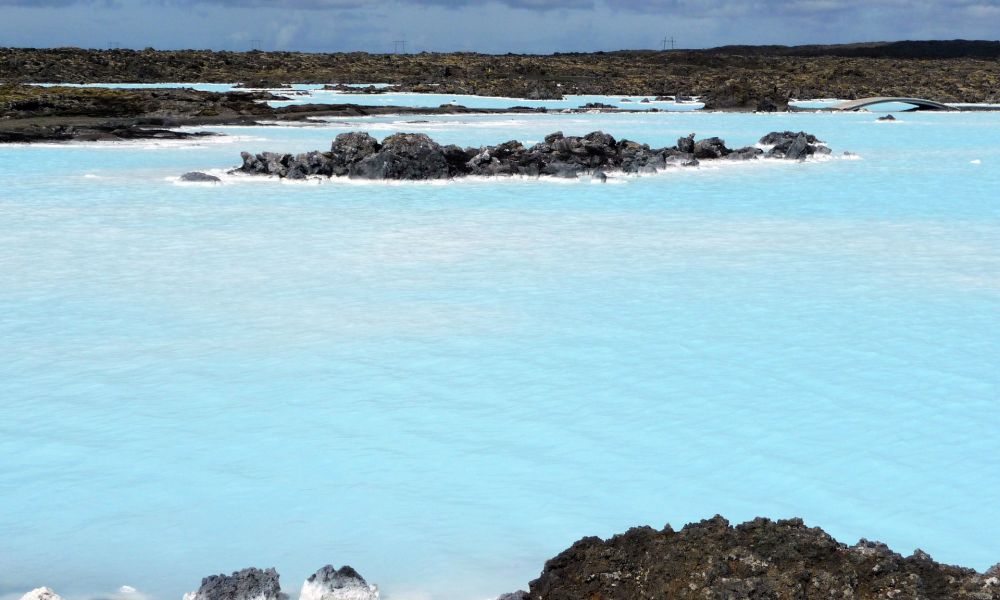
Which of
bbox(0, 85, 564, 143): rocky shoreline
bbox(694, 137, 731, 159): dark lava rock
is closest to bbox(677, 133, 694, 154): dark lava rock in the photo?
bbox(694, 137, 731, 159): dark lava rock

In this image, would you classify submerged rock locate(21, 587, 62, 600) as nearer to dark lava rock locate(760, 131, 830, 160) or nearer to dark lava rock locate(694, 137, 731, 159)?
dark lava rock locate(694, 137, 731, 159)

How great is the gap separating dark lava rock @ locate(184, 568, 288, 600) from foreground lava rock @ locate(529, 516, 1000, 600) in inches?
37.4

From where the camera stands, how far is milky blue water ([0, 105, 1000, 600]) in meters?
4.49

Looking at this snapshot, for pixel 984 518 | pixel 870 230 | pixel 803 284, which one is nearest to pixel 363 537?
pixel 984 518

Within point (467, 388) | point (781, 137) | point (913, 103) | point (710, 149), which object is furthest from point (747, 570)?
point (913, 103)

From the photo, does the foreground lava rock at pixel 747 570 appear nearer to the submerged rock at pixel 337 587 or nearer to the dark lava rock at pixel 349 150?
the submerged rock at pixel 337 587

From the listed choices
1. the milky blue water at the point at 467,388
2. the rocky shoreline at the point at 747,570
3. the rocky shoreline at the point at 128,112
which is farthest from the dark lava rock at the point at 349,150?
the rocky shoreline at the point at 747,570

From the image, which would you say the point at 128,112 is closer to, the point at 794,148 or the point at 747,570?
the point at 794,148

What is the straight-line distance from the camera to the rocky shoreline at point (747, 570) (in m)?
2.79

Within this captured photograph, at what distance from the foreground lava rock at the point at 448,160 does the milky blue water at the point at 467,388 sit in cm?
360

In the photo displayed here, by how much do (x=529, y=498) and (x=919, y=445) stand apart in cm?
218

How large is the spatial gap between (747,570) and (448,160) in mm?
15508

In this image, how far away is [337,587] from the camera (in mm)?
3633

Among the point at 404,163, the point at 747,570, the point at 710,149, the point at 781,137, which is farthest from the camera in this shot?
the point at 781,137
